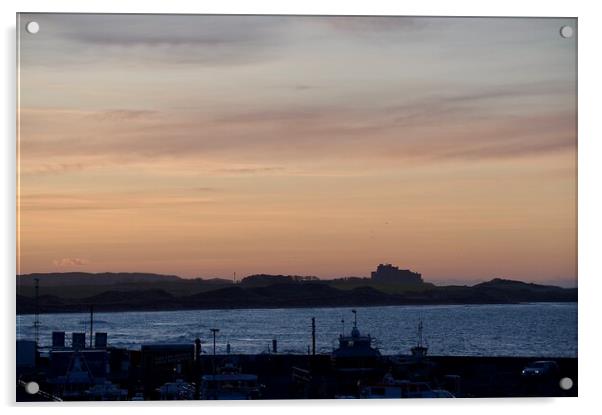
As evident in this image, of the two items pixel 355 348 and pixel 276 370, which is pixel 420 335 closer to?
pixel 355 348

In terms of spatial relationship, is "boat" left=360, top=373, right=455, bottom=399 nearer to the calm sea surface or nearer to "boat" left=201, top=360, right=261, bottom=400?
the calm sea surface

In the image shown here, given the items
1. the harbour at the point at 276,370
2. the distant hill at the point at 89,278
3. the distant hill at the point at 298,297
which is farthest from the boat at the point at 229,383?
the distant hill at the point at 89,278

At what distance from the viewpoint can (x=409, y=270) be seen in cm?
344

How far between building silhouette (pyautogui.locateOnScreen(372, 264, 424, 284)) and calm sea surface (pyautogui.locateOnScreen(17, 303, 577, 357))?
3.7 inches

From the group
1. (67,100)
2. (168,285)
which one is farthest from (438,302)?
(67,100)

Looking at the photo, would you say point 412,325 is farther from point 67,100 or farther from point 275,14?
point 67,100

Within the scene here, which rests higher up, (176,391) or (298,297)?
(298,297)

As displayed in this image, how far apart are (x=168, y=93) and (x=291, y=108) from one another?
0.43 meters

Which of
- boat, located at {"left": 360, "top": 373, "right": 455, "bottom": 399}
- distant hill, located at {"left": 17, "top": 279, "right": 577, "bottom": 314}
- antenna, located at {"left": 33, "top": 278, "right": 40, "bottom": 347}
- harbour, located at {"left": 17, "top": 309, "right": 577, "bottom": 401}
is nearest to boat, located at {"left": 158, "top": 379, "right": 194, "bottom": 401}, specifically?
harbour, located at {"left": 17, "top": 309, "right": 577, "bottom": 401}

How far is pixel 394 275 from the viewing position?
3424mm
